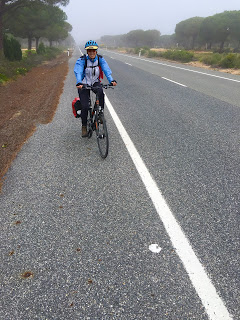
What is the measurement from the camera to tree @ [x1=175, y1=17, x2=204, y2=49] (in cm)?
6950

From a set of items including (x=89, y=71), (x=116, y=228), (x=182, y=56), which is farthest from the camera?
(x=182, y=56)

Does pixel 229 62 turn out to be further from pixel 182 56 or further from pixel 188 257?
pixel 188 257

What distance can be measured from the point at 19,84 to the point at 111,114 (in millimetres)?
7426

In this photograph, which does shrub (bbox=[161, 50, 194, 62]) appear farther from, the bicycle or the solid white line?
the solid white line

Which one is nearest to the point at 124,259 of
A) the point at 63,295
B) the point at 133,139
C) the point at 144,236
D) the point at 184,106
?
the point at 144,236

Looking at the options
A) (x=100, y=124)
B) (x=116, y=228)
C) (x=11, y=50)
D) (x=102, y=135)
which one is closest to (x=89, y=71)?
(x=100, y=124)

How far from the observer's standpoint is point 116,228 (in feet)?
8.23

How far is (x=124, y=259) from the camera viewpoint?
7.04 ft

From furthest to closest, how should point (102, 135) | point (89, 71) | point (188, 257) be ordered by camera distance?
1. point (89, 71)
2. point (102, 135)
3. point (188, 257)

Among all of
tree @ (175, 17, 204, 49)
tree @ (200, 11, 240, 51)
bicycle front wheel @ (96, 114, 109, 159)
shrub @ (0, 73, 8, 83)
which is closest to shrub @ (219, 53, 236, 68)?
shrub @ (0, 73, 8, 83)

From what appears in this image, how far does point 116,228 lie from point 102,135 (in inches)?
82.2

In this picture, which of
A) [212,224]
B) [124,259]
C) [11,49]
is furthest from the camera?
[11,49]

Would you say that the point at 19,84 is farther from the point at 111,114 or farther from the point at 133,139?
the point at 133,139

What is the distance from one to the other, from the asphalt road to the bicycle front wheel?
169mm
